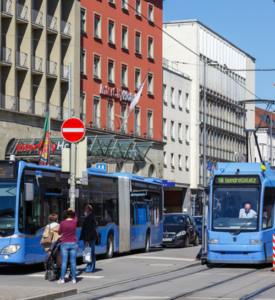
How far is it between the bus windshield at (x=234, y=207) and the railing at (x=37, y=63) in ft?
80.7

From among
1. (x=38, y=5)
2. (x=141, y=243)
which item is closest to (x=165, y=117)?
(x=38, y=5)

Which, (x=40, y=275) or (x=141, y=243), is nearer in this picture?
(x=40, y=275)

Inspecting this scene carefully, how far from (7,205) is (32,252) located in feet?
4.51

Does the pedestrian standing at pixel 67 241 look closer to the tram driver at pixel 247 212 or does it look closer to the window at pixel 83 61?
the tram driver at pixel 247 212

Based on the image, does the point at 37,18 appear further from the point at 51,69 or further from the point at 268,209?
the point at 268,209

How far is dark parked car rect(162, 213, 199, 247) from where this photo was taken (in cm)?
3209

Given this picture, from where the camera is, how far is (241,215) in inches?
771

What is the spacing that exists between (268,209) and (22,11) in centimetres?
2560

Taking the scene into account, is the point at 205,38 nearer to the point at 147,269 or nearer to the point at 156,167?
the point at 156,167

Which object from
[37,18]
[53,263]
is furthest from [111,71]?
[53,263]

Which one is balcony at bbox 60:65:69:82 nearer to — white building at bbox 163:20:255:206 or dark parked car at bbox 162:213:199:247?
dark parked car at bbox 162:213:199:247

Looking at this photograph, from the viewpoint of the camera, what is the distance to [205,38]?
237ft

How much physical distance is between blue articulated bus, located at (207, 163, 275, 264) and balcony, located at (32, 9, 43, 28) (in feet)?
80.8

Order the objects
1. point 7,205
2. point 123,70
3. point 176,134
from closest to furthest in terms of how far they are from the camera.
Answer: point 7,205 → point 123,70 → point 176,134
